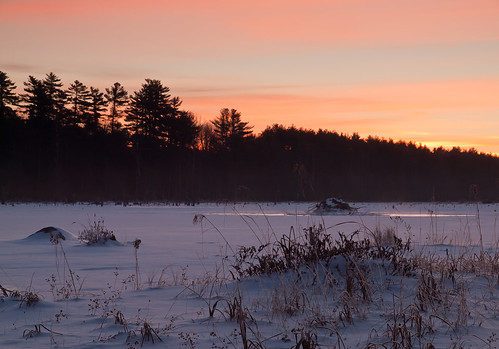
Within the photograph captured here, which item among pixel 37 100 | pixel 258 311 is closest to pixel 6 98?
pixel 37 100

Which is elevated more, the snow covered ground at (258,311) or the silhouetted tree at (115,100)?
the silhouetted tree at (115,100)

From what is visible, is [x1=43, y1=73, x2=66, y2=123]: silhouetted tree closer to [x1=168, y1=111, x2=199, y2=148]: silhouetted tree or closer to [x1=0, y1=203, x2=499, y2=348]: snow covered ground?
[x1=168, y1=111, x2=199, y2=148]: silhouetted tree

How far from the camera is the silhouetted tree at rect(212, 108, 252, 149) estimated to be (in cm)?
5988

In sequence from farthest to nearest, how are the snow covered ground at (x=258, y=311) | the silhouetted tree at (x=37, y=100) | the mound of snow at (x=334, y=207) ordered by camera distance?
the silhouetted tree at (x=37, y=100)
the mound of snow at (x=334, y=207)
the snow covered ground at (x=258, y=311)

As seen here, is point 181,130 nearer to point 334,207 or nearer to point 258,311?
point 334,207

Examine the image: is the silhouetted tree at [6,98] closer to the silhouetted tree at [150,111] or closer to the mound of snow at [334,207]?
the silhouetted tree at [150,111]

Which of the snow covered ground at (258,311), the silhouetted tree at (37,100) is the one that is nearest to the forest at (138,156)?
the silhouetted tree at (37,100)

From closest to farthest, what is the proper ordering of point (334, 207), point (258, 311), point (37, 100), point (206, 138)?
point (258, 311), point (334, 207), point (37, 100), point (206, 138)

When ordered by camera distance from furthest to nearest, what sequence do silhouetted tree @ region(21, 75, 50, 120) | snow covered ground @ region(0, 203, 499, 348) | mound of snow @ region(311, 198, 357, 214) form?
silhouetted tree @ region(21, 75, 50, 120) → mound of snow @ region(311, 198, 357, 214) → snow covered ground @ region(0, 203, 499, 348)

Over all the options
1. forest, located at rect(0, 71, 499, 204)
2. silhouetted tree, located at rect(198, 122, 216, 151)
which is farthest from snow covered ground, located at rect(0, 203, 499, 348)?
silhouetted tree, located at rect(198, 122, 216, 151)

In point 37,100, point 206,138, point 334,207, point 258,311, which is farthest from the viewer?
point 206,138

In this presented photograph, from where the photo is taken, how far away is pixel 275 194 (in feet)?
175

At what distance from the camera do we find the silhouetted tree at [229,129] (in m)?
59.9

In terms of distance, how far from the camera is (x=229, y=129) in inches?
2416
